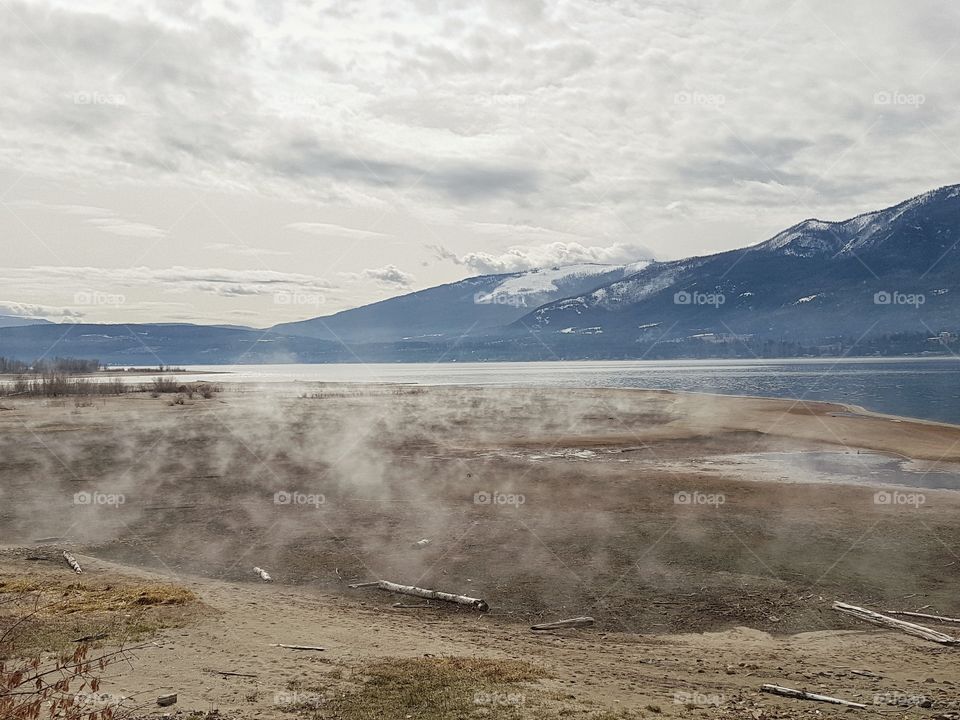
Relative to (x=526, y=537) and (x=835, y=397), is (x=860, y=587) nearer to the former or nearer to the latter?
(x=526, y=537)

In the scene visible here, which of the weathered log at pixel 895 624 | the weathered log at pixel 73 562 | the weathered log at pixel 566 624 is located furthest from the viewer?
the weathered log at pixel 73 562

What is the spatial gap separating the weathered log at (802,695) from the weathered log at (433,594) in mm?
7235

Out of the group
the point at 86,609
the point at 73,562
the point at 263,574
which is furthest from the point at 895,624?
the point at 73,562

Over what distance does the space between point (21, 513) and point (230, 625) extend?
707 inches

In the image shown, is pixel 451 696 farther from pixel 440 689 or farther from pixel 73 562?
pixel 73 562

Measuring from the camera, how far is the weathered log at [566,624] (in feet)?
51.6

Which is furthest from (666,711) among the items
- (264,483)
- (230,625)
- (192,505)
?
(264,483)

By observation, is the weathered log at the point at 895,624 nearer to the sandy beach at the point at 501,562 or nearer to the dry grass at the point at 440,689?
the sandy beach at the point at 501,562

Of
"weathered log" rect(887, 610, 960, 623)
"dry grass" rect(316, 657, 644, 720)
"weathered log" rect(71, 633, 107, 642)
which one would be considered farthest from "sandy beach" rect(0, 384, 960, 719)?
"weathered log" rect(887, 610, 960, 623)

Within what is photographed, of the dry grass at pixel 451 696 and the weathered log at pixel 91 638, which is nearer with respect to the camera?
the dry grass at pixel 451 696

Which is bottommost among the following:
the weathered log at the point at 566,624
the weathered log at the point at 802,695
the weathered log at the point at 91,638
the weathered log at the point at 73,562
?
the weathered log at the point at 566,624

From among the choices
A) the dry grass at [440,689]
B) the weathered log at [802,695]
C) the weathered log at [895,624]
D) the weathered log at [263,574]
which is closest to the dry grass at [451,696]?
the dry grass at [440,689]

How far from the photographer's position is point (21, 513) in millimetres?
27031

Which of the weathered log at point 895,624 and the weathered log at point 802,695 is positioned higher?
the weathered log at point 802,695
